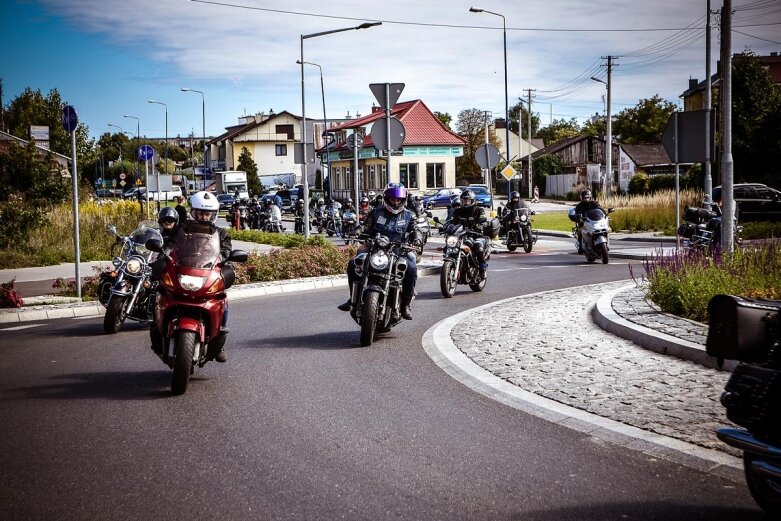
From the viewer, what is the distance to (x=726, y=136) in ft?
45.2

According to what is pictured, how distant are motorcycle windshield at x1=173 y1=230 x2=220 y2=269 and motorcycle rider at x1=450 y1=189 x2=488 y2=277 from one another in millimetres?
7606

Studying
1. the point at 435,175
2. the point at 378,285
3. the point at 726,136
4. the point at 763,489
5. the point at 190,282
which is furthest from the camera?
A: the point at 435,175

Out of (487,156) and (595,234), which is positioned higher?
(487,156)

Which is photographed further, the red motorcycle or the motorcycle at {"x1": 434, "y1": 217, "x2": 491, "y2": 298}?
the motorcycle at {"x1": 434, "y1": 217, "x2": 491, "y2": 298}

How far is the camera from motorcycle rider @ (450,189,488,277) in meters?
14.7

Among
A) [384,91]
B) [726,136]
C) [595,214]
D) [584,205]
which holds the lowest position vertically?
[595,214]

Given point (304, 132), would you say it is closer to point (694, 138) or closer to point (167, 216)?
point (694, 138)

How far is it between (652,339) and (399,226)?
3.25 m

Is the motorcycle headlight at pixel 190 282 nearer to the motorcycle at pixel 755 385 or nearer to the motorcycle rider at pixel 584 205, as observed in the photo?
the motorcycle at pixel 755 385

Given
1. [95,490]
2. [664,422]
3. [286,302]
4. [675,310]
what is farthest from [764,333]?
[286,302]

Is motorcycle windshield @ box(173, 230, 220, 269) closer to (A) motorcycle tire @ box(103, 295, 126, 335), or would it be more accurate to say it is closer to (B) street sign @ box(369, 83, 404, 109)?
(A) motorcycle tire @ box(103, 295, 126, 335)

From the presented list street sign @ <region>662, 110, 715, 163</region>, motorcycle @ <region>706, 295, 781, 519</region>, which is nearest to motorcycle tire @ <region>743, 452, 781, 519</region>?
motorcycle @ <region>706, 295, 781, 519</region>

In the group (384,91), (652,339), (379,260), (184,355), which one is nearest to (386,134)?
(384,91)

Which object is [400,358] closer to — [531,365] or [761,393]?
[531,365]
